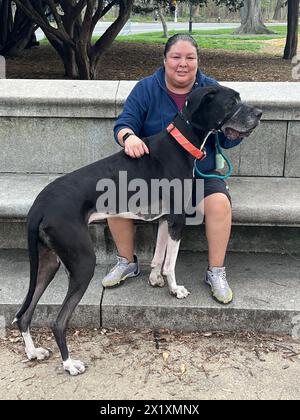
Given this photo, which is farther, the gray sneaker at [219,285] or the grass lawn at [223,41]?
the grass lawn at [223,41]

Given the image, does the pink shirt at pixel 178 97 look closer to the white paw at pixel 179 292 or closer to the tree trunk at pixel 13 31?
the white paw at pixel 179 292

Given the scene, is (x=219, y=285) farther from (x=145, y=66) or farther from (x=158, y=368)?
(x=145, y=66)

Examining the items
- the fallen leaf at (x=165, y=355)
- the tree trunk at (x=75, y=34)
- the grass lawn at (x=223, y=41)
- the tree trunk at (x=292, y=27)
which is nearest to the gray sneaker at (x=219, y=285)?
the fallen leaf at (x=165, y=355)

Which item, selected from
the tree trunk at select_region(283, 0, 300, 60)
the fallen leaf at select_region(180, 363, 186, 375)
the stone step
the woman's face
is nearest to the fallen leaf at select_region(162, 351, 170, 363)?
the fallen leaf at select_region(180, 363, 186, 375)

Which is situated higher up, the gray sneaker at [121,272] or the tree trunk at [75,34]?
the tree trunk at [75,34]

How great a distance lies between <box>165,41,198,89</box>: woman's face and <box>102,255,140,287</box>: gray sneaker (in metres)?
1.28

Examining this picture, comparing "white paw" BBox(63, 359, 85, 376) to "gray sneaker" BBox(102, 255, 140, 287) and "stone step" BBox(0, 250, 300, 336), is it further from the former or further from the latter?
"gray sneaker" BBox(102, 255, 140, 287)

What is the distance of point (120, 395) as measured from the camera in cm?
271

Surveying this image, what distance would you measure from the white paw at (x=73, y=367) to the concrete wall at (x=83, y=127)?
5.89 ft

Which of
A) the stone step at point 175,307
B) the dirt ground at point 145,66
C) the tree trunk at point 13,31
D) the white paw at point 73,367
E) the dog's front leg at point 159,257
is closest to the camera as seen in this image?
the white paw at point 73,367

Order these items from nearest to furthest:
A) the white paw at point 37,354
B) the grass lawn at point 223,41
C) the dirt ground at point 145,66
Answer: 1. the white paw at point 37,354
2. the dirt ground at point 145,66
3. the grass lawn at point 223,41

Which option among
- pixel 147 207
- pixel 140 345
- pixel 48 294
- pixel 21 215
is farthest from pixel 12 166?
pixel 140 345

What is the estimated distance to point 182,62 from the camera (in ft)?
10.3

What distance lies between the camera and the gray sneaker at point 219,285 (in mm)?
3270
